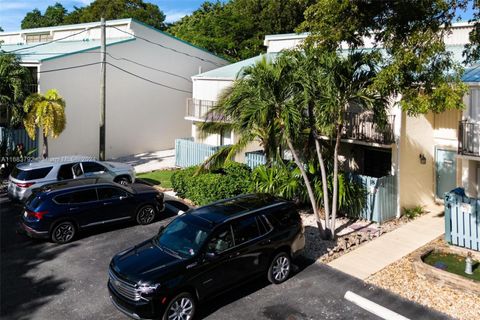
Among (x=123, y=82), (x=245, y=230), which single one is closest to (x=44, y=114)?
(x=123, y=82)

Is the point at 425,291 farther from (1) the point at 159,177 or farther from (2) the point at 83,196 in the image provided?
(1) the point at 159,177

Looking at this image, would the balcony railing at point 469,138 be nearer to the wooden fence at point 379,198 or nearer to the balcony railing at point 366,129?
the balcony railing at point 366,129

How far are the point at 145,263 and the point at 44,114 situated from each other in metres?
12.7

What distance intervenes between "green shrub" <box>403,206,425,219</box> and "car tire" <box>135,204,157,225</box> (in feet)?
26.7

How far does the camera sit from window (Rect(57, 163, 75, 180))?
15.5 m

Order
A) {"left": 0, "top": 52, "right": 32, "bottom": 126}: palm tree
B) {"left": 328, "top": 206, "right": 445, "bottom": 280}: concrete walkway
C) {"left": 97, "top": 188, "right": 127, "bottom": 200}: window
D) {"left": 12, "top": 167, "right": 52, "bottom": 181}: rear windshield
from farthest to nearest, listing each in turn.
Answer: {"left": 0, "top": 52, "right": 32, "bottom": 126}: palm tree < {"left": 12, "top": 167, "right": 52, "bottom": 181}: rear windshield < {"left": 97, "top": 188, "right": 127, "bottom": 200}: window < {"left": 328, "top": 206, "right": 445, "bottom": 280}: concrete walkway

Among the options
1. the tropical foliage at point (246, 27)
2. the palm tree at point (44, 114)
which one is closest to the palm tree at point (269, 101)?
the palm tree at point (44, 114)

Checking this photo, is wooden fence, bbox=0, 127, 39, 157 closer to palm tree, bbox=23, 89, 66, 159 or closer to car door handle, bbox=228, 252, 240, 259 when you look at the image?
palm tree, bbox=23, 89, 66, 159

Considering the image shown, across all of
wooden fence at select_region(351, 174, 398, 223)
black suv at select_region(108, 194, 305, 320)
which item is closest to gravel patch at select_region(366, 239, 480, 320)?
black suv at select_region(108, 194, 305, 320)

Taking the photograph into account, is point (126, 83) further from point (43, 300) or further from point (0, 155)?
point (43, 300)

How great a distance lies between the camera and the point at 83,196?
12.7m

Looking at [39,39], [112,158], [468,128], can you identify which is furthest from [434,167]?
[39,39]

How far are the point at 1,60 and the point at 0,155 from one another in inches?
184

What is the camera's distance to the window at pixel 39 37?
33.4m
